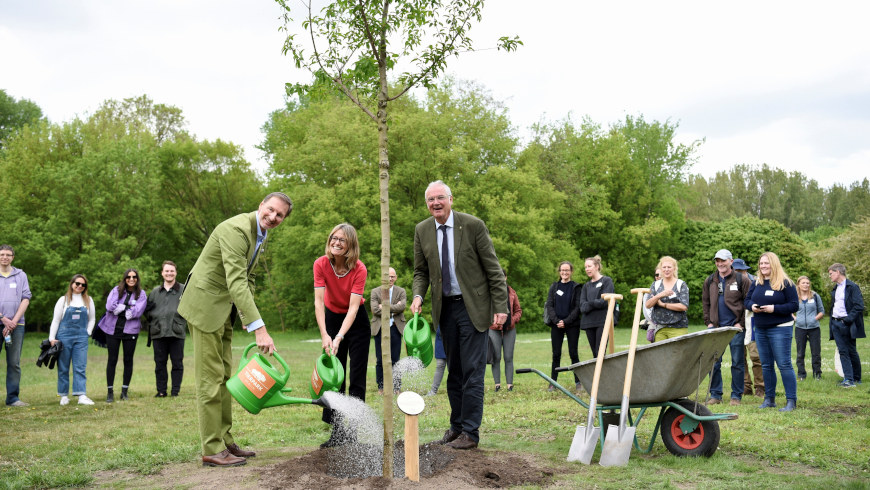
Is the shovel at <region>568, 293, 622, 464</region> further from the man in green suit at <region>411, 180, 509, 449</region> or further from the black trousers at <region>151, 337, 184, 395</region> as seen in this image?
the black trousers at <region>151, 337, 184, 395</region>

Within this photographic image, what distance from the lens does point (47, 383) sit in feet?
39.2

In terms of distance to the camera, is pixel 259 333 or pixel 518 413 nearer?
pixel 259 333

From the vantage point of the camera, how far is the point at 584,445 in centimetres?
475

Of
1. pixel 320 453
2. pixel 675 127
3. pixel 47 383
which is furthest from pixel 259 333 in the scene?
pixel 675 127

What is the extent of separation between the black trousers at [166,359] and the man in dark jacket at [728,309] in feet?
22.5

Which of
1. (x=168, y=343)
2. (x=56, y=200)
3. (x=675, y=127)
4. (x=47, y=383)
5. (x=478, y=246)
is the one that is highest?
(x=675, y=127)

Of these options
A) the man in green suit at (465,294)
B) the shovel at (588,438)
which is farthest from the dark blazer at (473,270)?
the shovel at (588,438)

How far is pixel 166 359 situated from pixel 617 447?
22.5 ft

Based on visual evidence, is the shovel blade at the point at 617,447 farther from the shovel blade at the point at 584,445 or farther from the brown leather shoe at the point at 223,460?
the brown leather shoe at the point at 223,460

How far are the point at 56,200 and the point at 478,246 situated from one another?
93.2ft

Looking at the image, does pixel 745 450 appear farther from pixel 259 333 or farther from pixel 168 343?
pixel 168 343

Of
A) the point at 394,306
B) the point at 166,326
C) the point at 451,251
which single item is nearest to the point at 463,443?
the point at 451,251

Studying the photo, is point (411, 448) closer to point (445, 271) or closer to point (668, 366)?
point (445, 271)

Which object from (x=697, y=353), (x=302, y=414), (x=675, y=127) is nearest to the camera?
(x=697, y=353)
